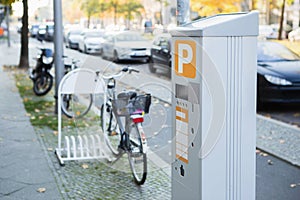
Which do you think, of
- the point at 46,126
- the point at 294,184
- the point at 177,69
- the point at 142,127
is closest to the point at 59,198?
the point at 142,127

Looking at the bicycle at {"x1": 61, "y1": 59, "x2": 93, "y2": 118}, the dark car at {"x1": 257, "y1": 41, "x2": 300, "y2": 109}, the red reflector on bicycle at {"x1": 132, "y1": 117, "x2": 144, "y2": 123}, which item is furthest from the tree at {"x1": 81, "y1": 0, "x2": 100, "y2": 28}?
the red reflector on bicycle at {"x1": 132, "y1": 117, "x2": 144, "y2": 123}

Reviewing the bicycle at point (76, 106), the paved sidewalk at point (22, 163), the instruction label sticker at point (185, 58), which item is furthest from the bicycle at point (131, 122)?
the bicycle at point (76, 106)

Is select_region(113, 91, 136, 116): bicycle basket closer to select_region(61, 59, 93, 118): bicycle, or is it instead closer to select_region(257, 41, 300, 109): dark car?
select_region(61, 59, 93, 118): bicycle

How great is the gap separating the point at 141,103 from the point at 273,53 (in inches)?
309

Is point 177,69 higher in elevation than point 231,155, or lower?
higher

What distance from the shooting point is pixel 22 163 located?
248 inches

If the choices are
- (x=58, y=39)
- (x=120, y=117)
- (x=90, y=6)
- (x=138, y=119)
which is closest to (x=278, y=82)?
(x=58, y=39)

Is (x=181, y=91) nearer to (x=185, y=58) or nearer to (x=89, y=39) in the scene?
(x=185, y=58)

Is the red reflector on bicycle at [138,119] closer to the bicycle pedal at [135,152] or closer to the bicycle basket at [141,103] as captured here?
the bicycle basket at [141,103]

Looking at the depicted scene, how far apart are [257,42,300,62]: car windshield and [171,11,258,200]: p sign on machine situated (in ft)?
28.4

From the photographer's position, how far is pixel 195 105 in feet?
11.2

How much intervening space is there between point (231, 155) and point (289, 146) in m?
4.21

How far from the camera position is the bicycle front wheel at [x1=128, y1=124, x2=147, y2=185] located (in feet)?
17.3

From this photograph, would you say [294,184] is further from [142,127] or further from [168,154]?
[142,127]
